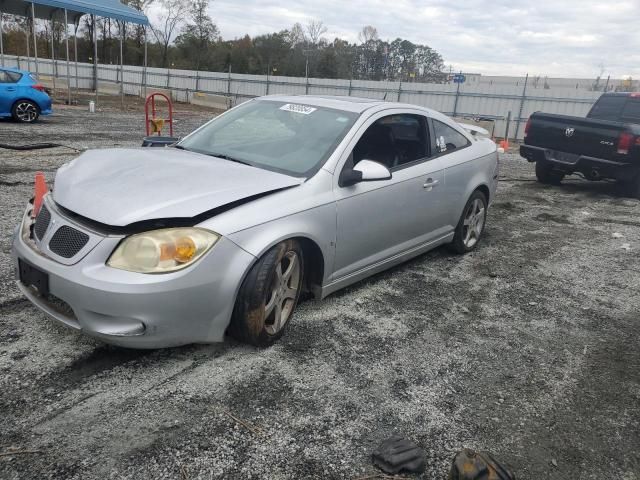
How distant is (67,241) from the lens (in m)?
2.85

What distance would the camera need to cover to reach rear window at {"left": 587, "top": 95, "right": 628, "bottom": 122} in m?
11.1

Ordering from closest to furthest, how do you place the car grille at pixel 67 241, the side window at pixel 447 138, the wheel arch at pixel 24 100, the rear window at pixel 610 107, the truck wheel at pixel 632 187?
the car grille at pixel 67 241 → the side window at pixel 447 138 → the truck wheel at pixel 632 187 → the rear window at pixel 610 107 → the wheel arch at pixel 24 100

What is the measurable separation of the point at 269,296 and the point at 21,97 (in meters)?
13.6

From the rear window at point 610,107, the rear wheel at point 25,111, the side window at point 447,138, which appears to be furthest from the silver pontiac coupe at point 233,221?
the rear wheel at point 25,111

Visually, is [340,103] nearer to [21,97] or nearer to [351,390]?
[351,390]

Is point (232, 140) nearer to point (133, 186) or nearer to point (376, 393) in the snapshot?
point (133, 186)

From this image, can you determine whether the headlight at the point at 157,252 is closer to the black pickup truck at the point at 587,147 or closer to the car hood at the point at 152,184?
the car hood at the point at 152,184

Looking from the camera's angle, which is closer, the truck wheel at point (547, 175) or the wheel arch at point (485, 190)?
the wheel arch at point (485, 190)

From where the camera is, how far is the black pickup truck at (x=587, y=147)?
8.80 metres

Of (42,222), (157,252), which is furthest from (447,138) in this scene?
(42,222)

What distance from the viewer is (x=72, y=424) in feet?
8.14

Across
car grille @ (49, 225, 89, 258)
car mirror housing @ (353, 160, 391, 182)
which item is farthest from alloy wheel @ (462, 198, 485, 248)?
car grille @ (49, 225, 89, 258)

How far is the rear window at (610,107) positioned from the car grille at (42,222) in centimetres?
1131

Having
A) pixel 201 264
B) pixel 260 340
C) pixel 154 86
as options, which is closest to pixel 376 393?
pixel 260 340
